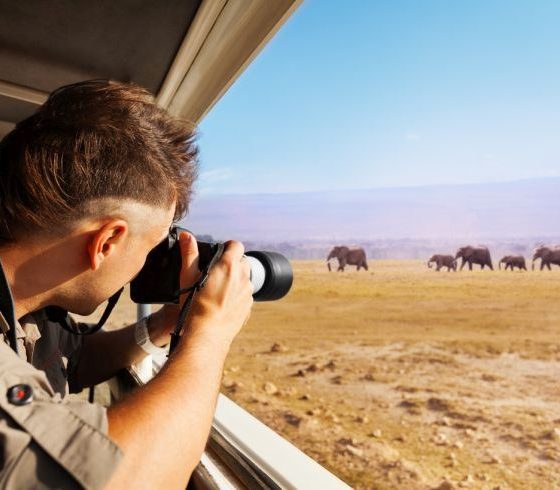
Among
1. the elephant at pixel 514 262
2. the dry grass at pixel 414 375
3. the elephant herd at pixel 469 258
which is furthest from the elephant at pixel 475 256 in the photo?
the elephant at pixel 514 262

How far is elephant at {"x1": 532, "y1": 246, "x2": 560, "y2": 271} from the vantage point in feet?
43.1

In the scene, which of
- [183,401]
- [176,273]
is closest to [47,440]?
[183,401]

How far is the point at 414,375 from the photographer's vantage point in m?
16.4

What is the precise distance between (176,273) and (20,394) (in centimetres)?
33

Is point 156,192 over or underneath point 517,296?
over

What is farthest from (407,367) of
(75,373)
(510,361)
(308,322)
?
(75,373)

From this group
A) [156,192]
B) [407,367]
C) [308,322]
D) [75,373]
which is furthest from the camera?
[308,322]

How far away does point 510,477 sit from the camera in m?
10.0

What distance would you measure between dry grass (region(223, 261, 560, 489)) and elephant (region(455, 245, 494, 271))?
718 mm

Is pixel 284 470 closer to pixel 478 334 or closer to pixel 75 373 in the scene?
pixel 75 373

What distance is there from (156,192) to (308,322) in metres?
20.9

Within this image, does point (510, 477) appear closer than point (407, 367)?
Yes

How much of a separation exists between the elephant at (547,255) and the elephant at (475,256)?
5454 millimetres

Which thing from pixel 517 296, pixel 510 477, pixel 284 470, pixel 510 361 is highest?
pixel 284 470
